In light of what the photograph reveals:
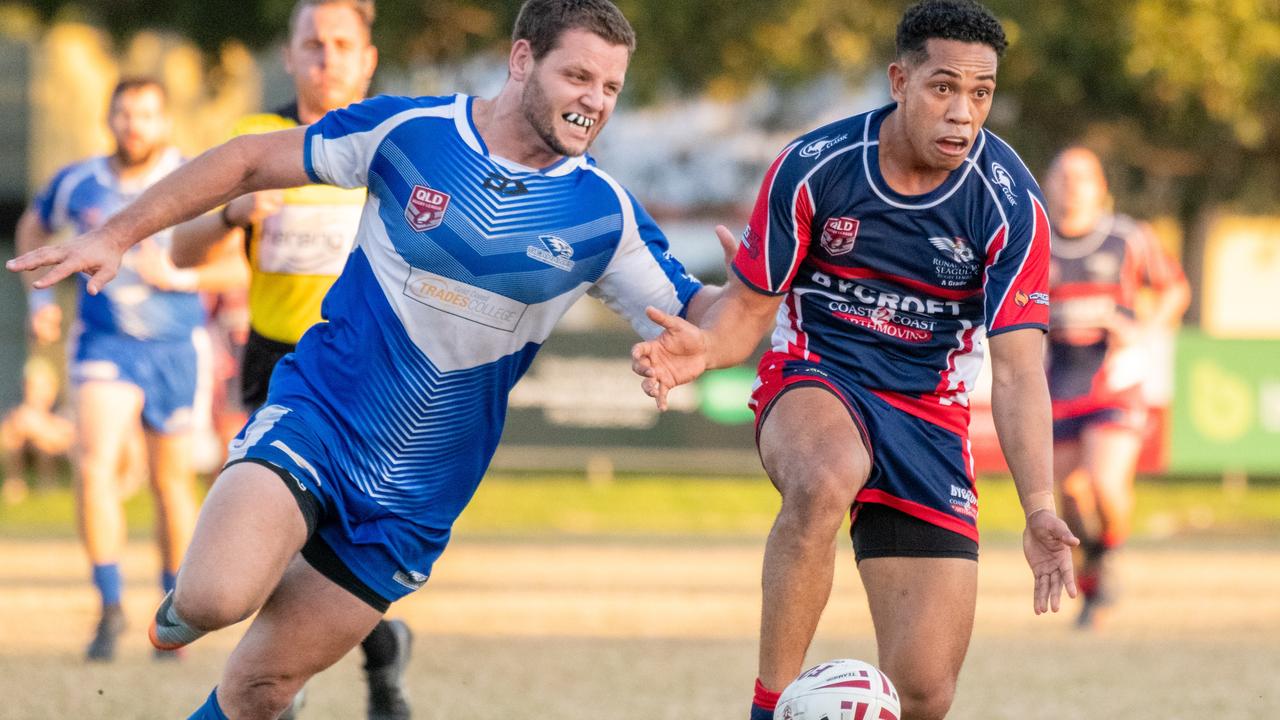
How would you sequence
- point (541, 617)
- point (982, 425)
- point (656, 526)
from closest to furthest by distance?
point (541, 617) → point (656, 526) → point (982, 425)

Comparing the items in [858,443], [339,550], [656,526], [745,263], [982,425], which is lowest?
[656,526]

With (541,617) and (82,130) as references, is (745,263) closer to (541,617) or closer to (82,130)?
(541,617)

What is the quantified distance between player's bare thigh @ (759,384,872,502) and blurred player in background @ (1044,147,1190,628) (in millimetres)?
5787

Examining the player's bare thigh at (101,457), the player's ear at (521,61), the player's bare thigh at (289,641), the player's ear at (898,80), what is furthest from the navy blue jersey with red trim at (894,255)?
the player's bare thigh at (101,457)

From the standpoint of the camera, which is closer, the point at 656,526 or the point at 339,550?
the point at 339,550

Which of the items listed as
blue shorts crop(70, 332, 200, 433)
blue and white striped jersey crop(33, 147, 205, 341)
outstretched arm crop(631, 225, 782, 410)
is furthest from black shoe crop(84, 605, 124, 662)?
outstretched arm crop(631, 225, 782, 410)

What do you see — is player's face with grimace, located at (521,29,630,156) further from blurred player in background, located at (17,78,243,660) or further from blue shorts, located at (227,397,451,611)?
blurred player in background, located at (17,78,243,660)

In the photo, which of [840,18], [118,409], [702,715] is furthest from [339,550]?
[840,18]

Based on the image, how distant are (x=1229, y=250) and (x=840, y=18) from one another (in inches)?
549

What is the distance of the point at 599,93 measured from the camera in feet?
17.9

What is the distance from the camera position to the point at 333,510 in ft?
17.7

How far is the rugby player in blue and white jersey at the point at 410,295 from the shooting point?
5328 millimetres

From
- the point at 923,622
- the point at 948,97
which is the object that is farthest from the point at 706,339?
the point at 923,622

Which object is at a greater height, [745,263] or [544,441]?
[745,263]
